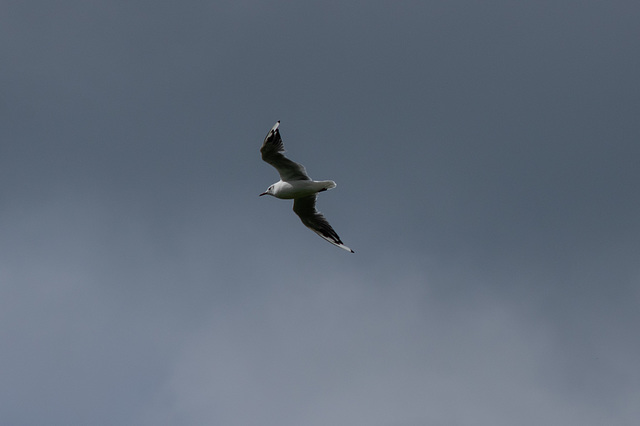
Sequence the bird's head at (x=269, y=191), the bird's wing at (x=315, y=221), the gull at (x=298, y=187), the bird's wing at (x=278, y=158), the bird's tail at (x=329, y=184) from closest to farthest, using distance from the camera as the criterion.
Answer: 1. the bird's wing at (x=278, y=158)
2. the gull at (x=298, y=187)
3. the bird's tail at (x=329, y=184)
4. the bird's head at (x=269, y=191)
5. the bird's wing at (x=315, y=221)

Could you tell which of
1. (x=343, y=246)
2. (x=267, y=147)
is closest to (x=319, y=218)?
(x=343, y=246)

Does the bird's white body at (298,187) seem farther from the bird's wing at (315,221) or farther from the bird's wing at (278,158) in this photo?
the bird's wing at (315,221)

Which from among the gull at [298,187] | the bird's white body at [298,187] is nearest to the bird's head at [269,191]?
the gull at [298,187]

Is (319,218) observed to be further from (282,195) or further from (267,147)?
(267,147)

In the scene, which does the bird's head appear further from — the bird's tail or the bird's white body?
the bird's tail

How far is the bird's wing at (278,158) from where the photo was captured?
21125 mm

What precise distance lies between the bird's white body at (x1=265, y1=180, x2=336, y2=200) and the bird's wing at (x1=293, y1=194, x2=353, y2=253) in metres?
0.85

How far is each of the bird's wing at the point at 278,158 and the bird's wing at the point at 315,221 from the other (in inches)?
52.8

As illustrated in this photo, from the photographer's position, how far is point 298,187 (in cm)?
2175

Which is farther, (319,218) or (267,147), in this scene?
(319,218)

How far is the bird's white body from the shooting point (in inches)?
851

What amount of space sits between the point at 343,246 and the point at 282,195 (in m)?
2.48

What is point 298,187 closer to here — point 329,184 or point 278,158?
point 329,184

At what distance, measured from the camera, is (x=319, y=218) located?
2325 cm
